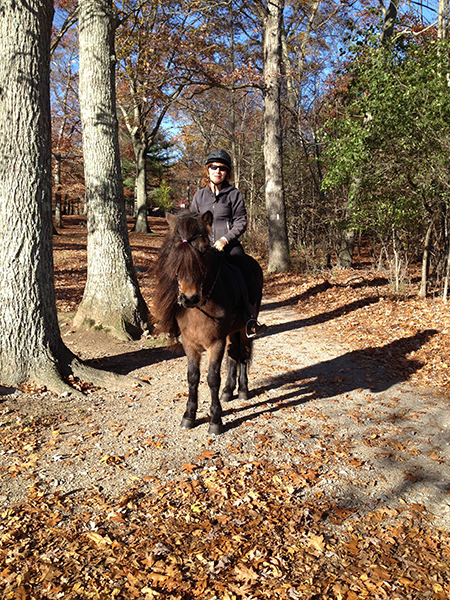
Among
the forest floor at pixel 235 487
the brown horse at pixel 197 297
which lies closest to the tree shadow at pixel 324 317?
the forest floor at pixel 235 487

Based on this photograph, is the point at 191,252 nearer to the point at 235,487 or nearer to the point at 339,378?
the point at 235,487

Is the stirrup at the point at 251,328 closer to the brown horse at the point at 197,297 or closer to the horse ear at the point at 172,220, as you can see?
the brown horse at the point at 197,297

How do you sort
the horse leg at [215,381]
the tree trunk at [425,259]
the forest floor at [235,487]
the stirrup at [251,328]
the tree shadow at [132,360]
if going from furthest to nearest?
the tree trunk at [425,259]
the tree shadow at [132,360]
the stirrup at [251,328]
the horse leg at [215,381]
the forest floor at [235,487]

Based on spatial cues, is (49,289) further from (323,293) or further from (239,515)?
(323,293)

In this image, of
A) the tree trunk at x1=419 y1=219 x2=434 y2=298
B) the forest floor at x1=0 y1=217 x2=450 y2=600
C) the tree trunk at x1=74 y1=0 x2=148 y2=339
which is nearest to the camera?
the forest floor at x1=0 y1=217 x2=450 y2=600

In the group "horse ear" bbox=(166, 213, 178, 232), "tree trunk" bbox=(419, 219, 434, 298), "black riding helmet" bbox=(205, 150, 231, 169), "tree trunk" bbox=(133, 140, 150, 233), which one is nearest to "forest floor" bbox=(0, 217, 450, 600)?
"horse ear" bbox=(166, 213, 178, 232)

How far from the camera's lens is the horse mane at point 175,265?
4.00 meters

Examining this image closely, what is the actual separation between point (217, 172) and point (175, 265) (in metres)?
1.66

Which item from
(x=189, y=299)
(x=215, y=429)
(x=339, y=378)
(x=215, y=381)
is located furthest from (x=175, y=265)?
Answer: (x=339, y=378)

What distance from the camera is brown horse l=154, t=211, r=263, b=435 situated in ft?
13.2

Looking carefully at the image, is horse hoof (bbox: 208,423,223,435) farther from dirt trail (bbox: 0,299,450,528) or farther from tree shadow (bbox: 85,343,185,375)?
tree shadow (bbox: 85,343,185,375)

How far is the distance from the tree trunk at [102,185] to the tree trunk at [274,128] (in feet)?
27.9

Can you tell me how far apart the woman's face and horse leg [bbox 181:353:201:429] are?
210cm

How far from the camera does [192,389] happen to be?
4.76 m
